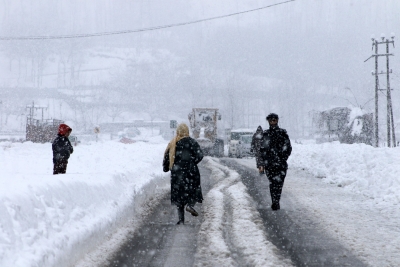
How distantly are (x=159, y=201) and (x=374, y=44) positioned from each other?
34043 mm

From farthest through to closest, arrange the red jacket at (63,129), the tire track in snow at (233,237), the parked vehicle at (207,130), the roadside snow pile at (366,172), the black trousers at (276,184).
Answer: the parked vehicle at (207,130) → the roadside snow pile at (366,172) → the red jacket at (63,129) → the black trousers at (276,184) → the tire track in snow at (233,237)

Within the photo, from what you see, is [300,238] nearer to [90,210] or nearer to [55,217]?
[90,210]

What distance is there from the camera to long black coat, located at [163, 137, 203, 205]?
7.79 metres

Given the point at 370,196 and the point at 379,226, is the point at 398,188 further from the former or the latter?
the point at 379,226

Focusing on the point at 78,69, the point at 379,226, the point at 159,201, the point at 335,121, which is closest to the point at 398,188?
the point at 379,226

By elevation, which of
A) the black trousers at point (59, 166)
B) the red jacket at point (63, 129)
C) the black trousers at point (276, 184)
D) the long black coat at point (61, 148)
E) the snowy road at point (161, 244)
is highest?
the red jacket at point (63, 129)

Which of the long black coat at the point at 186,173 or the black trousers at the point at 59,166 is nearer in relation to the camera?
the long black coat at the point at 186,173

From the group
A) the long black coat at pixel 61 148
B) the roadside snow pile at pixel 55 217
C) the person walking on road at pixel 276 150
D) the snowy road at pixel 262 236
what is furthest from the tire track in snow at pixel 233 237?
the long black coat at pixel 61 148

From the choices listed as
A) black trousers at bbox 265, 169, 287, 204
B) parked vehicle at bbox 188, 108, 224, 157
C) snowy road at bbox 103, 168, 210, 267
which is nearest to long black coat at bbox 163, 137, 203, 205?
snowy road at bbox 103, 168, 210, 267

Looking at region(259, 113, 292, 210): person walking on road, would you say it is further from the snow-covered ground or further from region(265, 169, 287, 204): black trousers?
the snow-covered ground

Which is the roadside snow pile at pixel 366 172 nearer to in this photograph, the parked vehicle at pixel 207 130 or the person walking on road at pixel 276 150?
the person walking on road at pixel 276 150

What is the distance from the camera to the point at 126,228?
23.0 ft

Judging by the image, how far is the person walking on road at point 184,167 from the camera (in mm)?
7781

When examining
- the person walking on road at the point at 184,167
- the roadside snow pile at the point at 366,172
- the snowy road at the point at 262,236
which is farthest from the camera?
the roadside snow pile at the point at 366,172
